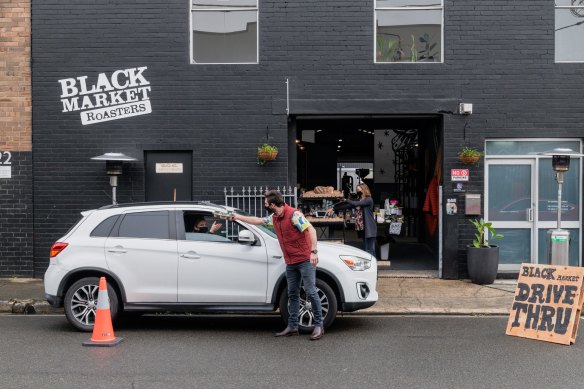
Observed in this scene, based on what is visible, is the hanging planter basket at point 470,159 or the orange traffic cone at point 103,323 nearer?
the orange traffic cone at point 103,323

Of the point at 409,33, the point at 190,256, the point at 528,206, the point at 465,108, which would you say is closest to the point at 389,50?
the point at 409,33

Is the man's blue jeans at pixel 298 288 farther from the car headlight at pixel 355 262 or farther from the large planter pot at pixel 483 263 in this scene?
the large planter pot at pixel 483 263

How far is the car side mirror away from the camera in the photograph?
8477 mm

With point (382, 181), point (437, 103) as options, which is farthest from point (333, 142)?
point (437, 103)

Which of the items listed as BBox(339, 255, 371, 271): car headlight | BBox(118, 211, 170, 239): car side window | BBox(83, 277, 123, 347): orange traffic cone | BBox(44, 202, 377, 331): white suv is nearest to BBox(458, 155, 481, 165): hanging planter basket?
BBox(44, 202, 377, 331): white suv

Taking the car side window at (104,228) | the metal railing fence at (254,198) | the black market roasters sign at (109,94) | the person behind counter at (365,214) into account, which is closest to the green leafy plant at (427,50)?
the person behind counter at (365,214)

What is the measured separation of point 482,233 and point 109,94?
7.52 meters

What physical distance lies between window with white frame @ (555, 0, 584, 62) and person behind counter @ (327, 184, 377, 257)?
457 centimetres

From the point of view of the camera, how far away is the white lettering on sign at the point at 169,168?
42.2 feet

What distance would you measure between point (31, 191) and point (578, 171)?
1060cm

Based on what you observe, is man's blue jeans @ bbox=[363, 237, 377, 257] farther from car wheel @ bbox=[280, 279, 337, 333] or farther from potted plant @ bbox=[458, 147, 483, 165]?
car wheel @ bbox=[280, 279, 337, 333]

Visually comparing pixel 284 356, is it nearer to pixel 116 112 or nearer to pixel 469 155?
pixel 469 155

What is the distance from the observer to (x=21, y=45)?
41.7 feet

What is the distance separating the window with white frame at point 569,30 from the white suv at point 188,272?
6829 mm
